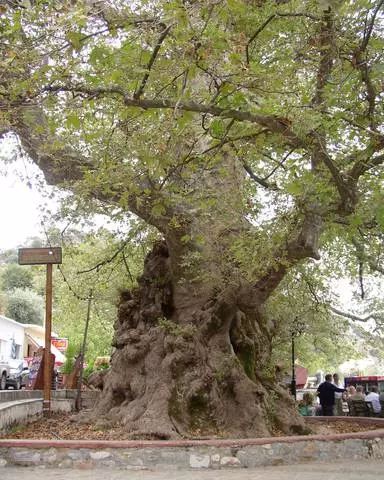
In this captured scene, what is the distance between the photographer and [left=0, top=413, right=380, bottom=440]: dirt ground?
928 cm

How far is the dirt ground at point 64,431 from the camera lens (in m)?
9.28

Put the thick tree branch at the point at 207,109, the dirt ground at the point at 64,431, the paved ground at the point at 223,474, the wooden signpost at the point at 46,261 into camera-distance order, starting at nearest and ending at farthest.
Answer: the thick tree branch at the point at 207,109 < the paved ground at the point at 223,474 < the dirt ground at the point at 64,431 < the wooden signpost at the point at 46,261

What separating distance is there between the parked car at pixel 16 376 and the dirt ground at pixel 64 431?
1684 centimetres

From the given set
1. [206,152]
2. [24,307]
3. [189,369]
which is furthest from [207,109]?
[24,307]

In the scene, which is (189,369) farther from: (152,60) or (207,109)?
(152,60)

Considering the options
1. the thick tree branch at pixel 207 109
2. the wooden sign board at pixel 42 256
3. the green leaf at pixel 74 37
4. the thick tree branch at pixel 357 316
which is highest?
the green leaf at pixel 74 37

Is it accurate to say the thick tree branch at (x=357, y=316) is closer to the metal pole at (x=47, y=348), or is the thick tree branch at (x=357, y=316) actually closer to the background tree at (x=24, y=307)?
the metal pole at (x=47, y=348)

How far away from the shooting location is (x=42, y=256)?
39.5 feet

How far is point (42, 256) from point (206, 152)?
526 cm

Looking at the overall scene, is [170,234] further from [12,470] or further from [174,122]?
[12,470]

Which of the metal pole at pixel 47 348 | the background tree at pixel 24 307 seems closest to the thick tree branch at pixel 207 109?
the metal pole at pixel 47 348

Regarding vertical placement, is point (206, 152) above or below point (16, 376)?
above

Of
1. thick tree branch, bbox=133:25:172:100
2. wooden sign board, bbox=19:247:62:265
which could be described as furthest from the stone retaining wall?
wooden sign board, bbox=19:247:62:265

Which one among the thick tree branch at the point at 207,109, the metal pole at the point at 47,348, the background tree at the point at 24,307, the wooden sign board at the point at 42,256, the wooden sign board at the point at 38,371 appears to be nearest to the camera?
the thick tree branch at the point at 207,109
